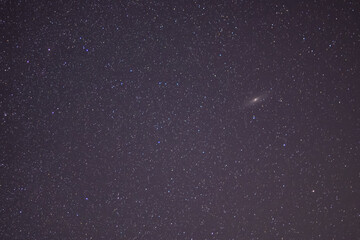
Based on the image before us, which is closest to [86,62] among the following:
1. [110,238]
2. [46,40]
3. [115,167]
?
[46,40]

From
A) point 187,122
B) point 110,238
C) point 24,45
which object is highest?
point 24,45

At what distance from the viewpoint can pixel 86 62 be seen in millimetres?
448

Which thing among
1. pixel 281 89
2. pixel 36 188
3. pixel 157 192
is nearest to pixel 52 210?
pixel 36 188

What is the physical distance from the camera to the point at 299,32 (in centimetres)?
51

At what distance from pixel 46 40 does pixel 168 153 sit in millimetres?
259

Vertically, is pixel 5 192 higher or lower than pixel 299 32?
lower

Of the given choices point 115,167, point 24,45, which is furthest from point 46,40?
point 115,167

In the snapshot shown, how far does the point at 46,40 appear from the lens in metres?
0.43

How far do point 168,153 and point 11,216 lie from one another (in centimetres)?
26

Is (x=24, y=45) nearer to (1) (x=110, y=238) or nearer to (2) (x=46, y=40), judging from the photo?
(2) (x=46, y=40)

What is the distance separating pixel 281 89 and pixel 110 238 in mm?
389

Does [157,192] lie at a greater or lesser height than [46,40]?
lesser

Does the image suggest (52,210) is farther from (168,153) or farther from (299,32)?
(299,32)

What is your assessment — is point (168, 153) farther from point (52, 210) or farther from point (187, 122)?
point (52, 210)
